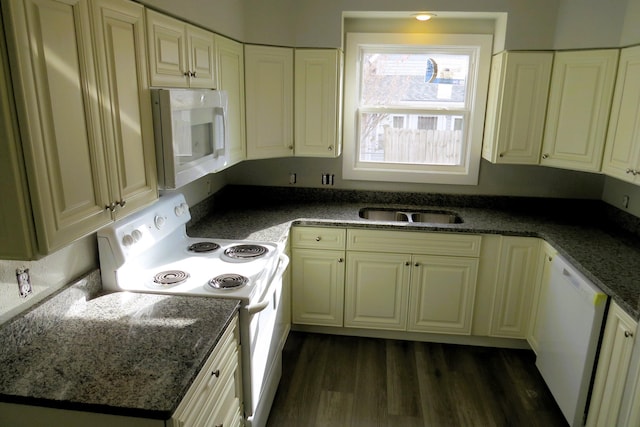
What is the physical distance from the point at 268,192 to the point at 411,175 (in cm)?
115

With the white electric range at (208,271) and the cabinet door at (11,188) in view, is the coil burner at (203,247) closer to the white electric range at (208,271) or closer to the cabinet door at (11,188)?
the white electric range at (208,271)

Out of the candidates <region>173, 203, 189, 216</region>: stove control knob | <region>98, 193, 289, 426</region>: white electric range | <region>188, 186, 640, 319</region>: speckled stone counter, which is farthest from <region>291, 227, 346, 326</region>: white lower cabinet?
<region>173, 203, 189, 216</region>: stove control knob

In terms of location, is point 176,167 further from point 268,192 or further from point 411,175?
point 411,175

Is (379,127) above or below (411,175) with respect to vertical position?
above

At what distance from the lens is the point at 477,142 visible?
11.0ft

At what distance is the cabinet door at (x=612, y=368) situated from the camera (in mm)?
1927

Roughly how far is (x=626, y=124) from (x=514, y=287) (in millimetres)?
1186

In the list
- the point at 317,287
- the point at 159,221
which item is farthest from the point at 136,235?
the point at 317,287

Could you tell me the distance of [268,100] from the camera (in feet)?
9.89

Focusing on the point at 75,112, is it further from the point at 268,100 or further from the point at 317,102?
the point at 317,102

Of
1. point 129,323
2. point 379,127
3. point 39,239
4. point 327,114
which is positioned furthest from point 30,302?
point 379,127

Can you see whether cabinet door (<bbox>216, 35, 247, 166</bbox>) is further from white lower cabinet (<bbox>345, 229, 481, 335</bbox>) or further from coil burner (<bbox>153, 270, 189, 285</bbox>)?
white lower cabinet (<bbox>345, 229, 481, 335</bbox>)

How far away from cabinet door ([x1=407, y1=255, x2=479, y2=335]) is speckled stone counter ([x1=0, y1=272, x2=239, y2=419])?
5.35ft

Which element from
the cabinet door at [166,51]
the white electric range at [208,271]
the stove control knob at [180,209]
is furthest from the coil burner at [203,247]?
the cabinet door at [166,51]
